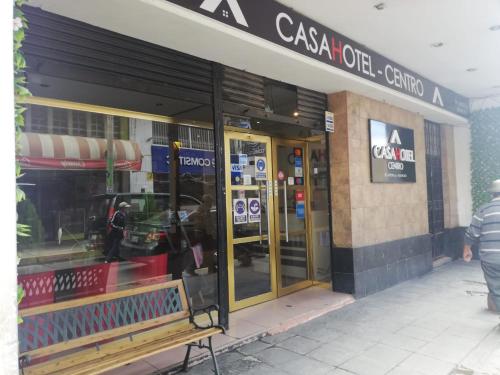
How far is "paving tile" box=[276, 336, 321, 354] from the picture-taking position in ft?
12.1

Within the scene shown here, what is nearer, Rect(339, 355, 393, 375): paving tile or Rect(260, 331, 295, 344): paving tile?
Rect(339, 355, 393, 375): paving tile

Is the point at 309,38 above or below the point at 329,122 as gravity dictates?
above

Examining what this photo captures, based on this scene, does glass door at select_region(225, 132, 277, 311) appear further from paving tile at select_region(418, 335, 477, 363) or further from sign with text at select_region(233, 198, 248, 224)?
paving tile at select_region(418, 335, 477, 363)

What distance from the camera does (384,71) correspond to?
5531 mm

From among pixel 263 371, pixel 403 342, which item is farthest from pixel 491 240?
pixel 263 371

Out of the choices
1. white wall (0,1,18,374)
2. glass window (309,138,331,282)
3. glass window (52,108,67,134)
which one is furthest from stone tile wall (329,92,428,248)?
white wall (0,1,18,374)

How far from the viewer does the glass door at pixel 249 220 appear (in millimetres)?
4828

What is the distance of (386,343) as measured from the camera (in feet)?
12.5

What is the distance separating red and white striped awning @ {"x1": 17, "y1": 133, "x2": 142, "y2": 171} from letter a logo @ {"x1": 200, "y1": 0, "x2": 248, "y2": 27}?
171cm

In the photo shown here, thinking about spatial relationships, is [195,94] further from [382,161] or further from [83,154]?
[382,161]

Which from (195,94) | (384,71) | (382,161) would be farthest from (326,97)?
(195,94)

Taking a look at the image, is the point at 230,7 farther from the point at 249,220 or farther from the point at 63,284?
the point at 63,284

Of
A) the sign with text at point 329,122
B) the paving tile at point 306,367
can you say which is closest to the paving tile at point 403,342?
the paving tile at point 306,367

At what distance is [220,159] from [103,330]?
6.56 ft
